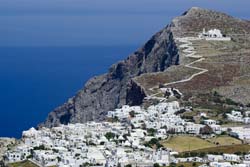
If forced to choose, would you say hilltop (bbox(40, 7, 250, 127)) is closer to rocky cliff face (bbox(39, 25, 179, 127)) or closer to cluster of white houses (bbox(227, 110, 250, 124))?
rocky cliff face (bbox(39, 25, 179, 127))

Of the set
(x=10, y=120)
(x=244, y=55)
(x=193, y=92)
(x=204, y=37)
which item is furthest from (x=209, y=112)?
(x=10, y=120)

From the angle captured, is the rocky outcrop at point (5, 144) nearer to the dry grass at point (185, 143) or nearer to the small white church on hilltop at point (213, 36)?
the dry grass at point (185, 143)

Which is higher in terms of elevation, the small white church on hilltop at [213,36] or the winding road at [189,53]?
the small white church on hilltop at [213,36]

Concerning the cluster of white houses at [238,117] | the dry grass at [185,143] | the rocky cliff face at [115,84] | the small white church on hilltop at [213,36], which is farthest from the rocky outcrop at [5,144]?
the small white church on hilltop at [213,36]

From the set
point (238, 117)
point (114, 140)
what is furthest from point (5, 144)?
point (238, 117)

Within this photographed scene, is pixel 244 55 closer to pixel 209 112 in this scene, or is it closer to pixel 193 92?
pixel 193 92

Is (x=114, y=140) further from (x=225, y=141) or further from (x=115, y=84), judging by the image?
(x=115, y=84)

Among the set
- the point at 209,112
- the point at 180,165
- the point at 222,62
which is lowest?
the point at 180,165

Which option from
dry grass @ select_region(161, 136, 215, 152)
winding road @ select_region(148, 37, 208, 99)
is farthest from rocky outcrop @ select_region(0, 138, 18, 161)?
winding road @ select_region(148, 37, 208, 99)
